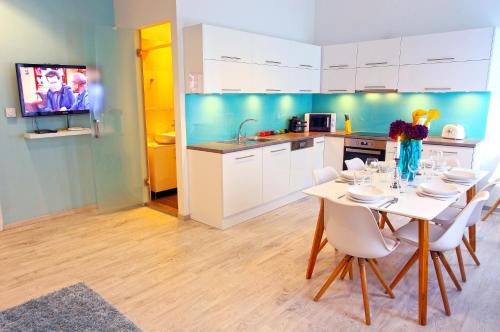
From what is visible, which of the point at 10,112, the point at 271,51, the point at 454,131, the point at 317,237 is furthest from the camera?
the point at 271,51

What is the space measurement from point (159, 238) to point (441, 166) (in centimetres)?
287

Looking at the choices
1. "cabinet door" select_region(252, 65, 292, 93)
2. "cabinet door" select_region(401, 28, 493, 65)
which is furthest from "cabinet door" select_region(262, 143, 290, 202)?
"cabinet door" select_region(401, 28, 493, 65)

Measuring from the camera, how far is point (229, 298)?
267 cm

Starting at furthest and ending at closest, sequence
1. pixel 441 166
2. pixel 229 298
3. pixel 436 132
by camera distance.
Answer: pixel 436 132 < pixel 441 166 < pixel 229 298

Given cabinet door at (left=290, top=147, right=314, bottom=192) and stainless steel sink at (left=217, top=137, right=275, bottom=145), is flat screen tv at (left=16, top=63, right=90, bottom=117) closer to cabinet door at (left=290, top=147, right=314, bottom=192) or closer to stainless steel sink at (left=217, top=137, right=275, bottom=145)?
stainless steel sink at (left=217, top=137, right=275, bottom=145)

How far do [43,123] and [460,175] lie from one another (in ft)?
14.3

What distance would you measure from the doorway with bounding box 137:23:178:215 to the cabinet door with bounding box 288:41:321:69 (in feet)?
5.67

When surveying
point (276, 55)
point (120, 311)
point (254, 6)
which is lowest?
point (120, 311)

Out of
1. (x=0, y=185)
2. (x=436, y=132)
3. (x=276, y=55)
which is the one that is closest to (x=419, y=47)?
(x=436, y=132)

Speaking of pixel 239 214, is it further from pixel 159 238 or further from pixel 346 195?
pixel 346 195

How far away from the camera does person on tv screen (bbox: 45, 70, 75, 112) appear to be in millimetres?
3998

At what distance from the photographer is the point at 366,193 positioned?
2582mm

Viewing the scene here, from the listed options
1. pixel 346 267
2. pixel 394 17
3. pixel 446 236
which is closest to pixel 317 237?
pixel 346 267

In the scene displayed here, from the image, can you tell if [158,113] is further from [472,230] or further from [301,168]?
[472,230]
